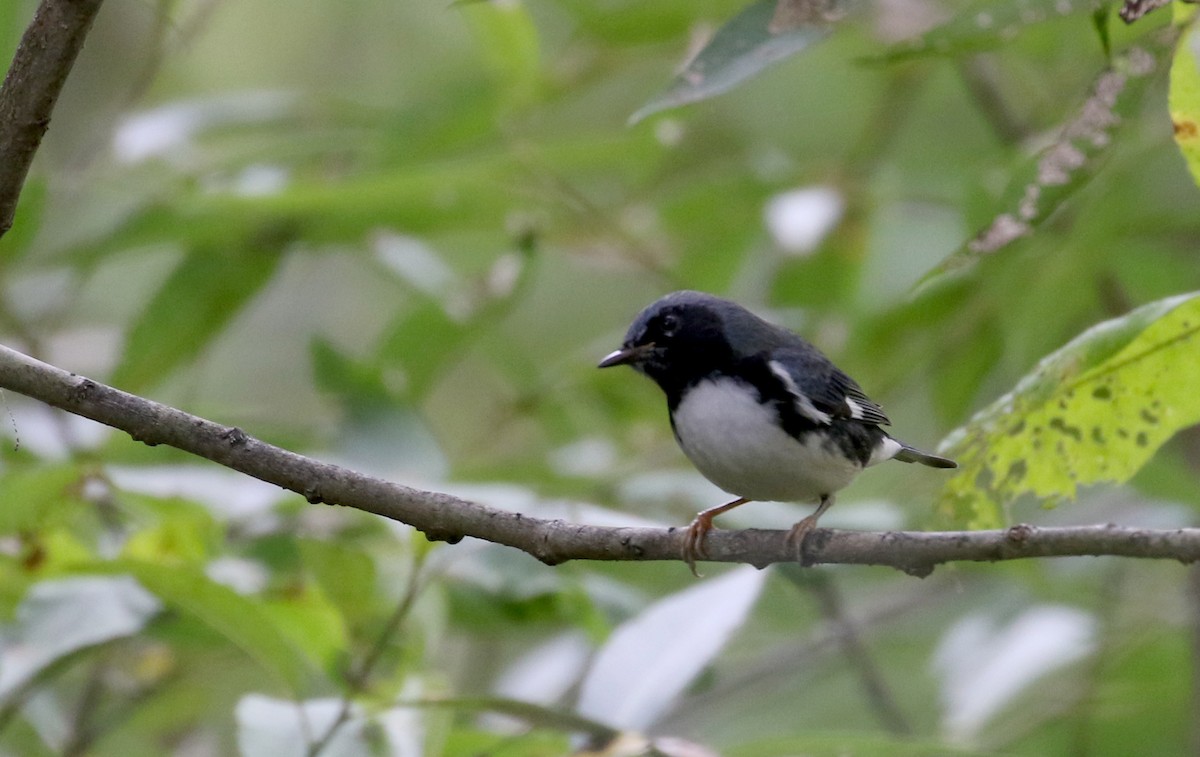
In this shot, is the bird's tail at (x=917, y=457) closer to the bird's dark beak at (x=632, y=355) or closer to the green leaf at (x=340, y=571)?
the bird's dark beak at (x=632, y=355)

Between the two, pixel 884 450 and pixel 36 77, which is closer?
pixel 36 77

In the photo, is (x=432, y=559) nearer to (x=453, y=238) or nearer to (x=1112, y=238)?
(x=1112, y=238)

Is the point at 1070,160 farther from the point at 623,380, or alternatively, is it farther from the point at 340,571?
the point at 623,380

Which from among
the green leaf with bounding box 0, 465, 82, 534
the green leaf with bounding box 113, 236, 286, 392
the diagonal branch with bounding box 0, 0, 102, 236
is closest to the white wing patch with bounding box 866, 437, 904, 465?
the green leaf with bounding box 113, 236, 286, 392

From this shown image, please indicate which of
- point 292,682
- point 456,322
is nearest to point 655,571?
point 456,322

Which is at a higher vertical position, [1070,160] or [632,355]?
[1070,160]

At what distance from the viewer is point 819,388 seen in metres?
3.55

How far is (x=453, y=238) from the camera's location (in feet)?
20.7

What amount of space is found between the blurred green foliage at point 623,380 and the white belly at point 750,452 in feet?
1.10

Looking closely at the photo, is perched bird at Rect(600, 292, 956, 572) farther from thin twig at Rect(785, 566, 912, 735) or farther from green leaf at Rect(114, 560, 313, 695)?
green leaf at Rect(114, 560, 313, 695)

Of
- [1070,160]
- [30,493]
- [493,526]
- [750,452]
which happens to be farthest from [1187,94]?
[30,493]

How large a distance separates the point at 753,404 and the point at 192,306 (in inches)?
70.7

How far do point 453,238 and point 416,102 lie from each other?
200 cm

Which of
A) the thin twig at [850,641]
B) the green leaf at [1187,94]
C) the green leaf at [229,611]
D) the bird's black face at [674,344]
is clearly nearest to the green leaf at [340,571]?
the green leaf at [229,611]
